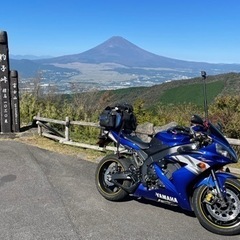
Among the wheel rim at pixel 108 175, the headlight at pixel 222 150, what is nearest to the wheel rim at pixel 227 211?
the headlight at pixel 222 150

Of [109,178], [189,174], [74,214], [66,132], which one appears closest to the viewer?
[189,174]

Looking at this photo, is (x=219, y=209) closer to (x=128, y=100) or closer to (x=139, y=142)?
(x=139, y=142)

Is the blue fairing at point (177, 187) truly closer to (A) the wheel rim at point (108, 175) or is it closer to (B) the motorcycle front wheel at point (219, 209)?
(B) the motorcycle front wheel at point (219, 209)

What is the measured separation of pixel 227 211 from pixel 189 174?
0.55 meters

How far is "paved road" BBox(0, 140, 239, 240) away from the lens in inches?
156

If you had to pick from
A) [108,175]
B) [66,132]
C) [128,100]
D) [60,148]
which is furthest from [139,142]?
[128,100]

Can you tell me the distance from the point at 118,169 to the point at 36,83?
1211cm

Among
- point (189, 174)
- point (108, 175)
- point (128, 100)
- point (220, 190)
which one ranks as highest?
point (128, 100)

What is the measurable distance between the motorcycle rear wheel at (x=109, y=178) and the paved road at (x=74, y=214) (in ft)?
0.36

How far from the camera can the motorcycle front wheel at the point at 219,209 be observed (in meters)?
3.88

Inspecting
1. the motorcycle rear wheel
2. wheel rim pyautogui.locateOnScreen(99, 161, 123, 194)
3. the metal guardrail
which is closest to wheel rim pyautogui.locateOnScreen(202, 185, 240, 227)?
the motorcycle rear wheel

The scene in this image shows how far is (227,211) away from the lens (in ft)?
12.9

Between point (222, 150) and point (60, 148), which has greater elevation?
point (222, 150)

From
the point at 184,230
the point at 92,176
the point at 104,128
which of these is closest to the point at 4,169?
the point at 92,176
